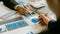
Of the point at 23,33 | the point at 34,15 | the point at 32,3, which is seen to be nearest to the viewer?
the point at 23,33

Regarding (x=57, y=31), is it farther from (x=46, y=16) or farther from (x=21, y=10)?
(x=21, y=10)

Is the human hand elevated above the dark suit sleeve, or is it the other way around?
the dark suit sleeve

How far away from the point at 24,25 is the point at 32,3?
34 cm

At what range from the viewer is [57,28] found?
49cm

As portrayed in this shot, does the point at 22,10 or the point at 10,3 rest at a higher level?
the point at 10,3

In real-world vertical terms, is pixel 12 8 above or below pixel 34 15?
above

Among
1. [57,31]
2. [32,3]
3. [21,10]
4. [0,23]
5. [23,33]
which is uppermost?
[32,3]

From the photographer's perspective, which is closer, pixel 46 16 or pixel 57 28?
pixel 57 28

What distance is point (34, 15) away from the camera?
3.34ft

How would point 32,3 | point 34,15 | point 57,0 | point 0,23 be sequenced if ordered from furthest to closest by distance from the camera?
point 32,3
point 34,15
point 0,23
point 57,0

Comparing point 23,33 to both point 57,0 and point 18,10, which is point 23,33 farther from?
point 57,0

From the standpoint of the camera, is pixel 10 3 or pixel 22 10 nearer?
pixel 22 10

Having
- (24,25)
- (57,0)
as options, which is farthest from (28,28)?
A: (57,0)

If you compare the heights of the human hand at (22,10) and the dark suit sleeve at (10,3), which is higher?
the dark suit sleeve at (10,3)
